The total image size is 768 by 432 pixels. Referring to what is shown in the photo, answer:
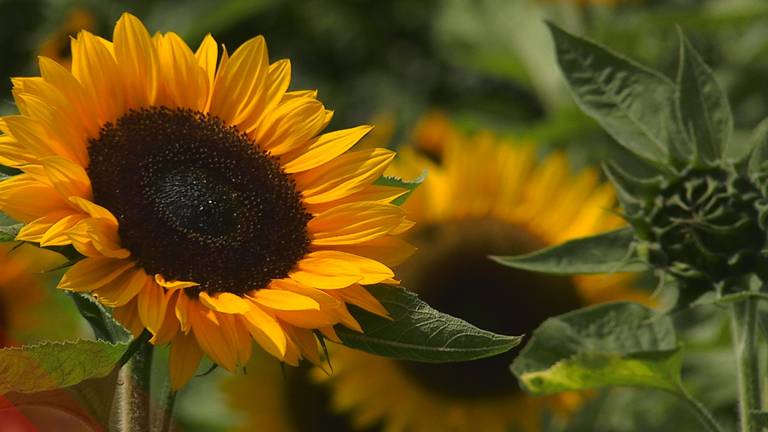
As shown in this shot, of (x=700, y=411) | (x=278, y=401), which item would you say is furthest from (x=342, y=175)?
(x=278, y=401)

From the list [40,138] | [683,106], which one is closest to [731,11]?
[683,106]

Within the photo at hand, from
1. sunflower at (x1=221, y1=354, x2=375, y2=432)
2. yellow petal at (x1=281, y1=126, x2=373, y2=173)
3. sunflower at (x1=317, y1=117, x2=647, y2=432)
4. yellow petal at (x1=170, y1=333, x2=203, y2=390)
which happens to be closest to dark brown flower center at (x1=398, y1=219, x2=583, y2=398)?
sunflower at (x1=317, y1=117, x2=647, y2=432)

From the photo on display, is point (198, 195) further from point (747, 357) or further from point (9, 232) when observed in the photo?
point (747, 357)

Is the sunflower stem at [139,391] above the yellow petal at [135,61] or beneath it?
A: beneath

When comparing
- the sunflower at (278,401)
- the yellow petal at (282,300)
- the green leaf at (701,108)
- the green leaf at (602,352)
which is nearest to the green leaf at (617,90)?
the green leaf at (701,108)

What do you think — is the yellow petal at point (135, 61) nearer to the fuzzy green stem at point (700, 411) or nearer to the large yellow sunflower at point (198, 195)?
the large yellow sunflower at point (198, 195)

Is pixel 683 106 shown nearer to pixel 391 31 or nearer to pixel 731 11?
pixel 731 11
